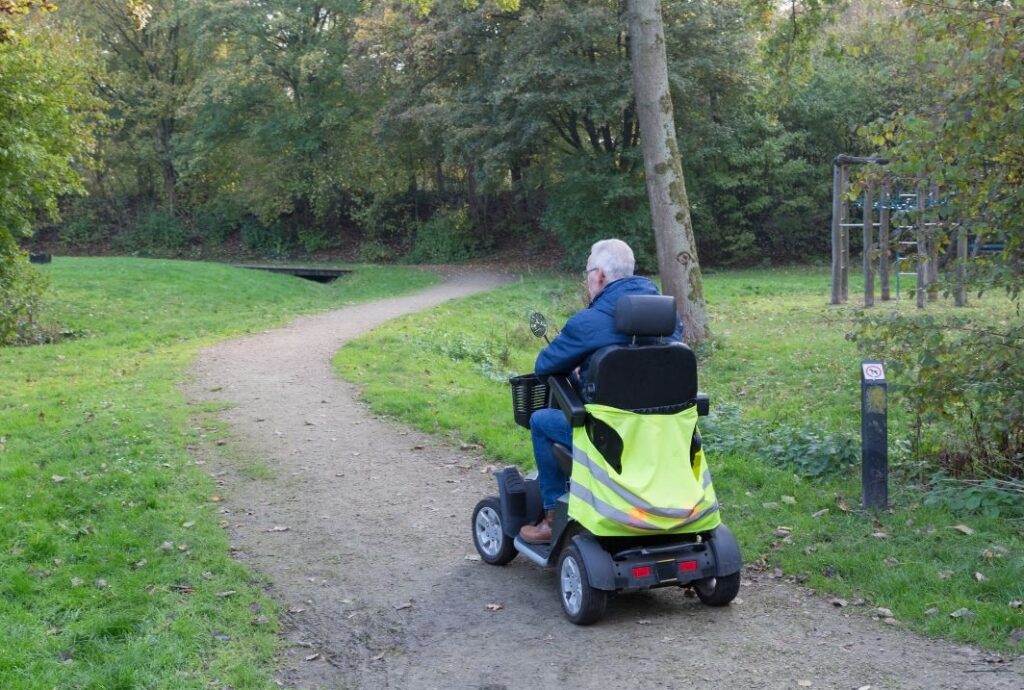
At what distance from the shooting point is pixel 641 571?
4.96 meters

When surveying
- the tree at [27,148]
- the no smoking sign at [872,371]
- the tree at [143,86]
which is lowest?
the no smoking sign at [872,371]

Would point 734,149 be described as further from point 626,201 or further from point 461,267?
point 461,267

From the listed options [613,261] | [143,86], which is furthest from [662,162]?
[143,86]

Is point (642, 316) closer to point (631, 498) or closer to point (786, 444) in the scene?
point (631, 498)

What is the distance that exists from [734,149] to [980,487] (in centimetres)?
2604

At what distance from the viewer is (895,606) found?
5.25 meters

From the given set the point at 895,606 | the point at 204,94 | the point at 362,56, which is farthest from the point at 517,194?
the point at 895,606

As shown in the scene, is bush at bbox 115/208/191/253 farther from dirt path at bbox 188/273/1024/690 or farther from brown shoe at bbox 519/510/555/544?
brown shoe at bbox 519/510/555/544

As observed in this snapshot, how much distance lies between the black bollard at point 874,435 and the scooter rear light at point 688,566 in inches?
82.9

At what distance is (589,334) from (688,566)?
1272mm

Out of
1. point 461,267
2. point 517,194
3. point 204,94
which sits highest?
point 204,94

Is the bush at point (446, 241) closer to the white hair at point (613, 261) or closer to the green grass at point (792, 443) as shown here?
the green grass at point (792, 443)

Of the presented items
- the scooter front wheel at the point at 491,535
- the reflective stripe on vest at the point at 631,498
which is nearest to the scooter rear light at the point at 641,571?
the reflective stripe on vest at the point at 631,498

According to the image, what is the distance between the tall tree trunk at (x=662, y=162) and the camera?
13.4m
